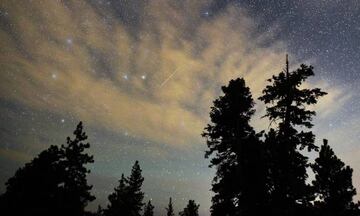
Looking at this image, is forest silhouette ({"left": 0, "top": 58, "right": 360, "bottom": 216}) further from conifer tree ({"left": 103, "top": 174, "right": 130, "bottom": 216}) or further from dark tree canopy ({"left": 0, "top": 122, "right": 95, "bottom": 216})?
conifer tree ({"left": 103, "top": 174, "right": 130, "bottom": 216})

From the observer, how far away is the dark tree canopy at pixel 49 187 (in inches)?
722

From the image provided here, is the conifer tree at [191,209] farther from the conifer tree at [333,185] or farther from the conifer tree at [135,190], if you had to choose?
the conifer tree at [333,185]

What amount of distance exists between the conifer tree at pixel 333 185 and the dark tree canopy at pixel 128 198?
2661 centimetres

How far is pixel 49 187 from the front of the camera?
19.6 metres

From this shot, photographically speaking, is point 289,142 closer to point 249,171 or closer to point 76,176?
point 249,171

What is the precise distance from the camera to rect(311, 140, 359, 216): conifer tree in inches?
844

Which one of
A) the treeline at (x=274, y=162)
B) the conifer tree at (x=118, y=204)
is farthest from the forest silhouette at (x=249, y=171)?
the conifer tree at (x=118, y=204)

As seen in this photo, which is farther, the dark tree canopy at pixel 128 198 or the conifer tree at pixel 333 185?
the dark tree canopy at pixel 128 198

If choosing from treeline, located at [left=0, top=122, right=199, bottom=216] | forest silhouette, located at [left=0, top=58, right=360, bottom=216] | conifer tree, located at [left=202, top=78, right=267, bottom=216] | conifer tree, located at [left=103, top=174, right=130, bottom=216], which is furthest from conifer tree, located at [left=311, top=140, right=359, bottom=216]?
conifer tree, located at [left=103, top=174, right=130, bottom=216]

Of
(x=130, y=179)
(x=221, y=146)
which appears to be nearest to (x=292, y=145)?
(x=221, y=146)

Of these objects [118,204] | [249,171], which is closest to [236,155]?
[249,171]

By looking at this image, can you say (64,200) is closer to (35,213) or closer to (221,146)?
(35,213)

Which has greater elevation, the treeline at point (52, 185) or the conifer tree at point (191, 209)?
the conifer tree at point (191, 209)

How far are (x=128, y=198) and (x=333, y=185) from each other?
28262 mm
